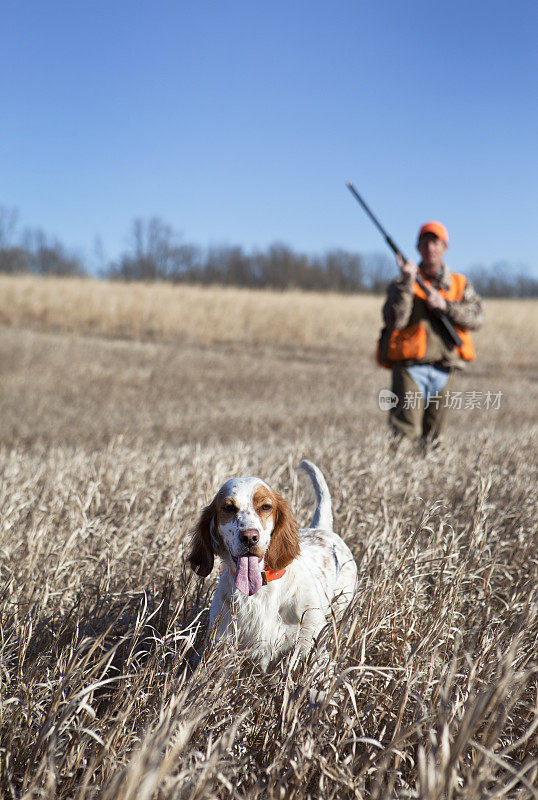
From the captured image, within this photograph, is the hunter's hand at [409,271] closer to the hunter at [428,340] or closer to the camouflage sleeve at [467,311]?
the hunter at [428,340]

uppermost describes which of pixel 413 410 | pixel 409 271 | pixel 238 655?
pixel 409 271

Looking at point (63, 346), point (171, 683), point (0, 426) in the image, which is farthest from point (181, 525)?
point (63, 346)

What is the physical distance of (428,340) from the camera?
4762mm

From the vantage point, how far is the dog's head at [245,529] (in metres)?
1.76

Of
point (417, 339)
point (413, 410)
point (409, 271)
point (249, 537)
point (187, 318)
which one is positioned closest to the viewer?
point (249, 537)

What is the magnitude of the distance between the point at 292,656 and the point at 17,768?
0.75m

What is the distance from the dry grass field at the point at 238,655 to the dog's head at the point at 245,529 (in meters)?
0.26

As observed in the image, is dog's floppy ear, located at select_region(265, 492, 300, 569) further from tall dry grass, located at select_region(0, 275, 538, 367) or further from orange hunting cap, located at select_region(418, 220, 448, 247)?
tall dry grass, located at select_region(0, 275, 538, 367)

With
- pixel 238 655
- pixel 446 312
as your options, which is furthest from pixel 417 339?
pixel 238 655

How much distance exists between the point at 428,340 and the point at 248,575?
3440 mm

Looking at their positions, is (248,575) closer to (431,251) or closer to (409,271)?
(409,271)

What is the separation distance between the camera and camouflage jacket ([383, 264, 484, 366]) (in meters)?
4.62

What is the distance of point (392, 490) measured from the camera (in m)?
3.45

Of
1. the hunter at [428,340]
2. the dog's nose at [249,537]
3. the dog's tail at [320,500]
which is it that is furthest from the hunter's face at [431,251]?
the dog's nose at [249,537]
